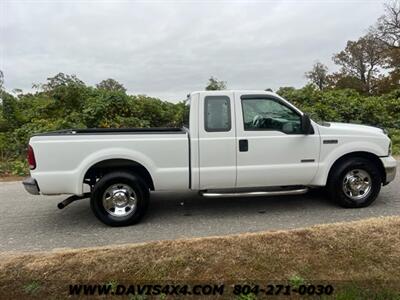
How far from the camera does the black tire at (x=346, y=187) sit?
18.8 feet

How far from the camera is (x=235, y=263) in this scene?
380 cm

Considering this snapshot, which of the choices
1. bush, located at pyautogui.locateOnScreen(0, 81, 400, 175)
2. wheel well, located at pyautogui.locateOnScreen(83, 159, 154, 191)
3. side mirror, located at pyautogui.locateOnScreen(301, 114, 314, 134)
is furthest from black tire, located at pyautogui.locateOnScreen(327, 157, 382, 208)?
bush, located at pyautogui.locateOnScreen(0, 81, 400, 175)

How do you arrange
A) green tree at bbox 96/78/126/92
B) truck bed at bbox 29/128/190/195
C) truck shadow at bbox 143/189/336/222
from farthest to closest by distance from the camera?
green tree at bbox 96/78/126/92, truck shadow at bbox 143/189/336/222, truck bed at bbox 29/128/190/195

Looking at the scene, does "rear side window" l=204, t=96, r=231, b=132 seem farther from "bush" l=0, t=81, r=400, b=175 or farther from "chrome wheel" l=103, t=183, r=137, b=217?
"bush" l=0, t=81, r=400, b=175

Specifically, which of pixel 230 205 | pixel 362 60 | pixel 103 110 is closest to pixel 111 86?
pixel 103 110

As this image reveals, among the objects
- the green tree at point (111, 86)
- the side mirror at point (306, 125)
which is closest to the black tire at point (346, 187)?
the side mirror at point (306, 125)

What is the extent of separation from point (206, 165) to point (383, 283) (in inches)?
106

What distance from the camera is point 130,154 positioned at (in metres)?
5.22

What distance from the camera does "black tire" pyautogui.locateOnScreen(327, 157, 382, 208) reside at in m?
→ 5.72

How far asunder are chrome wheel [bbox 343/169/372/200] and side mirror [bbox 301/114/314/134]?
36.5 inches

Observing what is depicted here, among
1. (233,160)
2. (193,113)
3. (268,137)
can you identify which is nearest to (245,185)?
(233,160)

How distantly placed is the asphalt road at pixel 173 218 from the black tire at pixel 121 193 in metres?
0.13

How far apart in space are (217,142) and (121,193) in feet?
5.02

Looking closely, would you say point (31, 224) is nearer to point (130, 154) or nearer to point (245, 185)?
point (130, 154)
